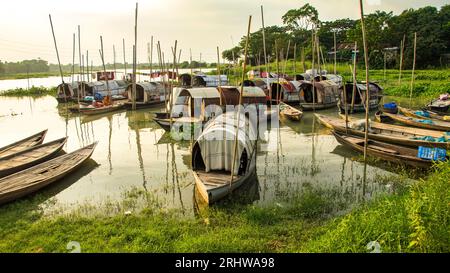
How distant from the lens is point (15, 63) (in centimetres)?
9556

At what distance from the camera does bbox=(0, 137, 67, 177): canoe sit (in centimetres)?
1056

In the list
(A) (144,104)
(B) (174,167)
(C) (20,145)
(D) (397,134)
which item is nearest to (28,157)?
(C) (20,145)

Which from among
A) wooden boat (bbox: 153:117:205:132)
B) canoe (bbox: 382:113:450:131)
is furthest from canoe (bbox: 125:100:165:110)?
canoe (bbox: 382:113:450:131)

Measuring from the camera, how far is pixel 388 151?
11.5 m

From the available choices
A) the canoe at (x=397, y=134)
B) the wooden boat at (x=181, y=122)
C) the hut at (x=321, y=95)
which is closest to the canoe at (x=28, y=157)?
the wooden boat at (x=181, y=122)

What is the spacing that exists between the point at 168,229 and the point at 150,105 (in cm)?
2052

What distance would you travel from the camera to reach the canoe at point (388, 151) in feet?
33.4

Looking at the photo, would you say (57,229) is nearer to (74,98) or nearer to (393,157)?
(393,157)

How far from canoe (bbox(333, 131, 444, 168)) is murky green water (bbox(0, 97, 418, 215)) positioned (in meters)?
0.50

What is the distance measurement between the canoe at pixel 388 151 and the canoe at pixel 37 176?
30.7 ft

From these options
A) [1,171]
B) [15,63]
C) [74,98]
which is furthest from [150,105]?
[15,63]

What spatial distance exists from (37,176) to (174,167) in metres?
4.12

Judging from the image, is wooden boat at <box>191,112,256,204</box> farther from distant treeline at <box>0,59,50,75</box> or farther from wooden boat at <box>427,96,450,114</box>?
distant treeline at <box>0,59,50,75</box>

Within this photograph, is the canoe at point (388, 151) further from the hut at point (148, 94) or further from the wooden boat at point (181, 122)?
the hut at point (148, 94)
